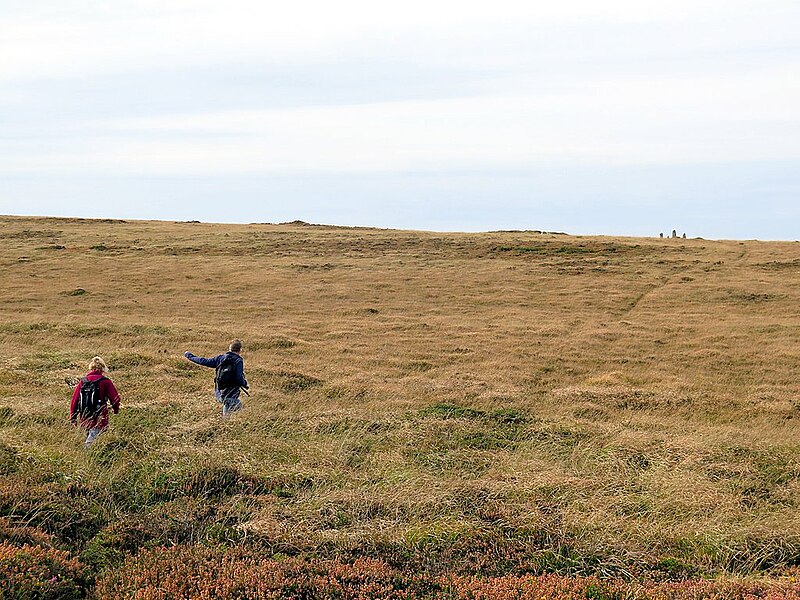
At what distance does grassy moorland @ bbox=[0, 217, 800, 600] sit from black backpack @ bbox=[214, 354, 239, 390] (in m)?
0.44

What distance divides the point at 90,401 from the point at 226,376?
3066 mm

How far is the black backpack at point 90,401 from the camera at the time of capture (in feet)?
36.6

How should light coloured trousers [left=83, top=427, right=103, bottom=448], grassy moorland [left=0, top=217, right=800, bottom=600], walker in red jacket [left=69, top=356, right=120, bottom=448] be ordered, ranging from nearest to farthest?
grassy moorland [left=0, top=217, right=800, bottom=600]
light coloured trousers [left=83, top=427, right=103, bottom=448]
walker in red jacket [left=69, top=356, right=120, bottom=448]

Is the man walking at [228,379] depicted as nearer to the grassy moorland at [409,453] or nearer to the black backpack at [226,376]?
the black backpack at [226,376]

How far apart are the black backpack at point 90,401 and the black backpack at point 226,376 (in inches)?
115

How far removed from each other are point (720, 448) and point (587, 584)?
6.03 m

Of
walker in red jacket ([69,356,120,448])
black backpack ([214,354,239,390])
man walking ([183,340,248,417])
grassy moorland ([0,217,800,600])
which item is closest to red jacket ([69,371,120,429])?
walker in red jacket ([69,356,120,448])

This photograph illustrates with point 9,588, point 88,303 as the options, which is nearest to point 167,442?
point 9,588

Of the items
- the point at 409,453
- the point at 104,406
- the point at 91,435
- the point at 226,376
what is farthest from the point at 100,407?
the point at 409,453

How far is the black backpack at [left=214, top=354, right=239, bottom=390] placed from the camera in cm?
1390

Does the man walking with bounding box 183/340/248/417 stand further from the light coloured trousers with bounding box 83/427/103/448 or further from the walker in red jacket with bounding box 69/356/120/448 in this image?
the light coloured trousers with bounding box 83/427/103/448

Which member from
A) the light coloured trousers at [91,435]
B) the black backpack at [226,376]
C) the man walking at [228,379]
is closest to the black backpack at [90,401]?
the light coloured trousers at [91,435]

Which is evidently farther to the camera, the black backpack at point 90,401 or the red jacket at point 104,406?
the black backpack at point 90,401

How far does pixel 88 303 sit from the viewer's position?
3319 centimetres
